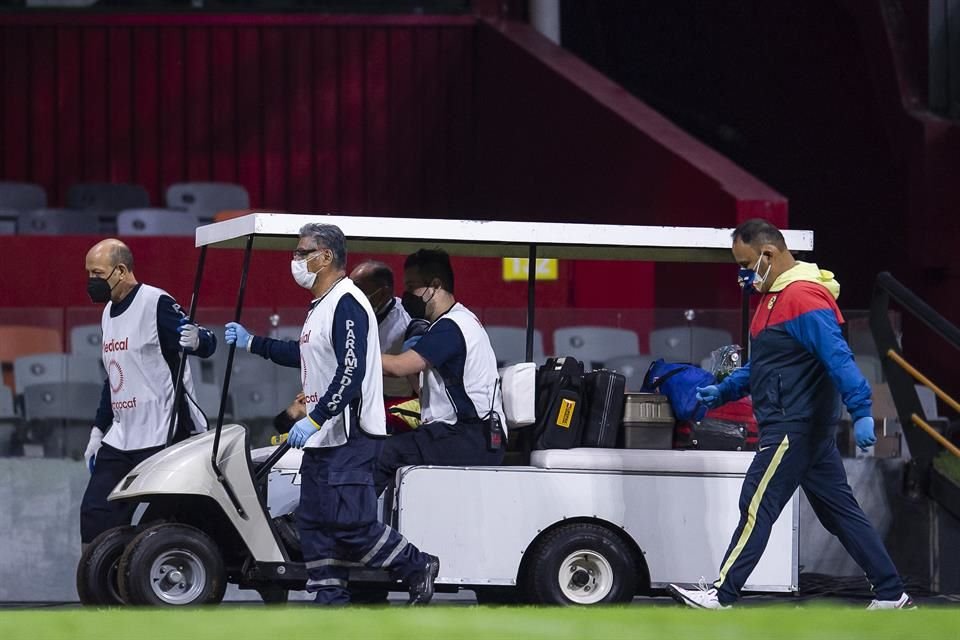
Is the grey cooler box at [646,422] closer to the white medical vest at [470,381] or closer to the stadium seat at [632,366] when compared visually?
the white medical vest at [470,381]

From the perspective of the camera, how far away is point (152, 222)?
14.3m

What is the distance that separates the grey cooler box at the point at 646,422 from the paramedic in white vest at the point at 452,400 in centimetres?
57

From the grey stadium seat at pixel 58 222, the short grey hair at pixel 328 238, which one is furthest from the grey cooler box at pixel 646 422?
the grey stadium seat at pixel 58 222

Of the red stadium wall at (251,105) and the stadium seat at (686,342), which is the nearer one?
the stadium seat at (686,342)

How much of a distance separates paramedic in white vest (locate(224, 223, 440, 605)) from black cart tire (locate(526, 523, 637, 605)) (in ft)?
1.95

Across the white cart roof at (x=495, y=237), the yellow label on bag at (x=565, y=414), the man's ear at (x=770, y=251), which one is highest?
the white cart roof at (x=495, y=237)

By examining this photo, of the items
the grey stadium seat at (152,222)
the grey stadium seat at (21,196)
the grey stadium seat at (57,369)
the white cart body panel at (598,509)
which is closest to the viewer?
the white cart body panel at (598,509)

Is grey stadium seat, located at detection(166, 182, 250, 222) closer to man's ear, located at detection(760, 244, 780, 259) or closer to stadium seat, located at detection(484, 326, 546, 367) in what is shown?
stadium seat, located at detection(484, 326, 546, 367)

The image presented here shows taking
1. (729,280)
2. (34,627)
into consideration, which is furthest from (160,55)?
(34,627)

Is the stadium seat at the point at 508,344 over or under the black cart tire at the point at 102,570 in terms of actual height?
over

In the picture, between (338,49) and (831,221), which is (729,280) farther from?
(338,49)

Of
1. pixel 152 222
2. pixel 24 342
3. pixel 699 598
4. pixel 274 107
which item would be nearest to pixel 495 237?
pixel 699 598

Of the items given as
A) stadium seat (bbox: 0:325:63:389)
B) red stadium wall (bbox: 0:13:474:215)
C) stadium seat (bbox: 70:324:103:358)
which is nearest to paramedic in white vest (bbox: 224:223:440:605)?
stadium seat (bbox: 70:324:103:358)

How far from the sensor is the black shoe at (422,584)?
7.12 m
